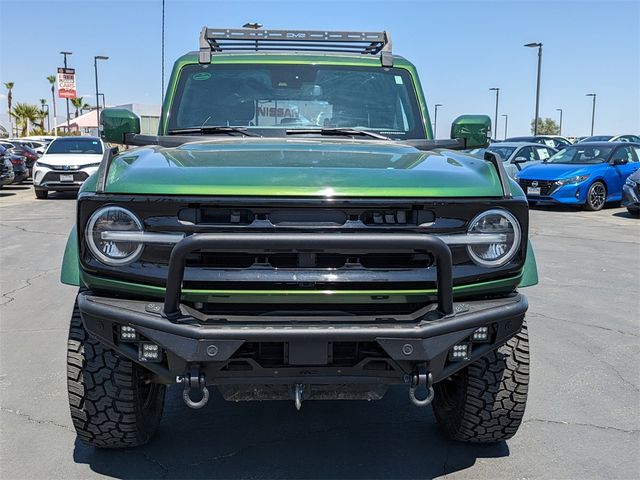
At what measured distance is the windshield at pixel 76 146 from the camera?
56.5ft

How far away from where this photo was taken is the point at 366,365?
2.59 metres

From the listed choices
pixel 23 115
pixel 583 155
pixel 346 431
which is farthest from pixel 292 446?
pixel 23 115

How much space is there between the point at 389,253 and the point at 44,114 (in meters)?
74.9

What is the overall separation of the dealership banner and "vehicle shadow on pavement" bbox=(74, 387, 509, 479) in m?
39.4

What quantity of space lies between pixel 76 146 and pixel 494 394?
1637cm

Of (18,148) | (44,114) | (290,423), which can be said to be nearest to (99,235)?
(290,423)

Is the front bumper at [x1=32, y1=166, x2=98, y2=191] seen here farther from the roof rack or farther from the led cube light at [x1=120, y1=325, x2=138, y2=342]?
the led cube light at [x1=120, y1=325, x2=138, y2=342]

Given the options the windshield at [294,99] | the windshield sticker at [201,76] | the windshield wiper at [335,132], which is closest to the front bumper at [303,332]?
the windshield wiper at [335,132]

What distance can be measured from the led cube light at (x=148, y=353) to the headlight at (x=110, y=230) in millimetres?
332

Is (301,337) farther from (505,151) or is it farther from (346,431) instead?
(505,151)

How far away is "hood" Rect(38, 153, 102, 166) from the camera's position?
1642cm

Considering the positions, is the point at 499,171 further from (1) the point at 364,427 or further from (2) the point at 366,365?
(1) the point at 364,427

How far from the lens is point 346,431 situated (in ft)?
11.6

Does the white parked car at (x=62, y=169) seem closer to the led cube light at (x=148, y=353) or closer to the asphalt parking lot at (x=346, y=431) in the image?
the asphalt parking lot at (x=346, y=431)
